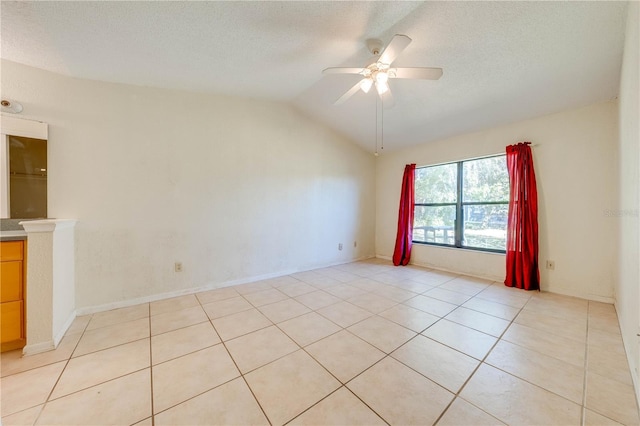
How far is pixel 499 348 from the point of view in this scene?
178 cm

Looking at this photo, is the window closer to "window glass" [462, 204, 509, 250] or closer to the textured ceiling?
"window glass" [462, 204, 509, 250]

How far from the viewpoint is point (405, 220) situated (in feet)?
14.7

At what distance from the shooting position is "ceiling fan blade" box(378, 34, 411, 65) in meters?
1.64

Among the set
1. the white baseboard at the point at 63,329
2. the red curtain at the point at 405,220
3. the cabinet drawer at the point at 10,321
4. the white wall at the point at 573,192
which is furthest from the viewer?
the red curtain at the point at 405,220

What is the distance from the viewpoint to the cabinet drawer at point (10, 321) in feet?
5.38

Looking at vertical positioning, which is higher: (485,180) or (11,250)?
(485,180)

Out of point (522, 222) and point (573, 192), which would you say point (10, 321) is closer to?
point (522, 222)

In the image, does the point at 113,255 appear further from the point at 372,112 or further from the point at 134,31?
the point at 372,112

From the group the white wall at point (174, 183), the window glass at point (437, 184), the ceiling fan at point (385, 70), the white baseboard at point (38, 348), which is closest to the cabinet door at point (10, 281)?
the white baseboard at point (38, 348)

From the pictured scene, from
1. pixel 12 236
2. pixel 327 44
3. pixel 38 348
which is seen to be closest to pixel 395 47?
pixel 327 44

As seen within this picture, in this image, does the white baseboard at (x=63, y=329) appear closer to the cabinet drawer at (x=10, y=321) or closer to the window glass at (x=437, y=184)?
the cabinet drawer at (x=10, y=321)

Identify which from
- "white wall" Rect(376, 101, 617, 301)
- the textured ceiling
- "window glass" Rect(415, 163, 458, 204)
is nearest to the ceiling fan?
the textured ceiling

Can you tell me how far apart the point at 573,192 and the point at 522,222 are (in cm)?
62

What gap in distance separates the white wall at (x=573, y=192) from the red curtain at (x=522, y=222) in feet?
0.41
